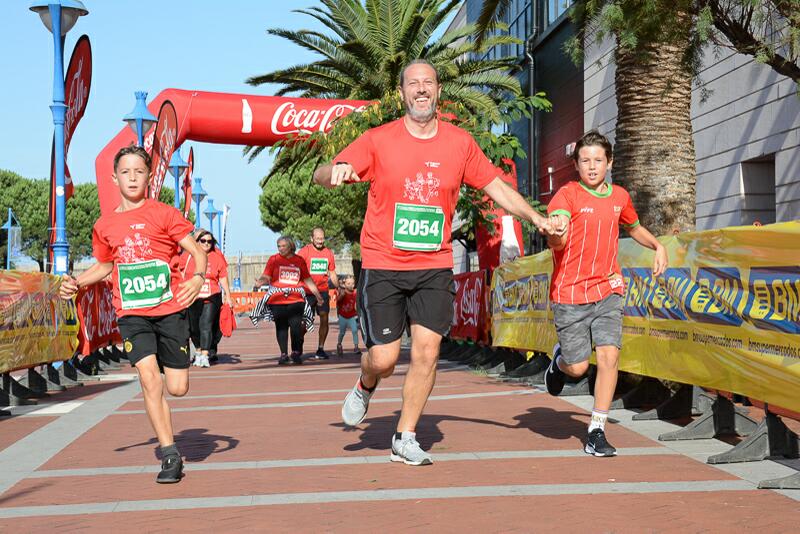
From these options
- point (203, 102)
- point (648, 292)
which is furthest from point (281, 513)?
point (203, 102)

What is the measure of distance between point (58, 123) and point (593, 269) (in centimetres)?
1108

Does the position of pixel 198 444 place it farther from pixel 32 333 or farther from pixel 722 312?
pixel 32 333

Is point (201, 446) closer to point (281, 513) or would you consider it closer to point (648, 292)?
point (281, 513)

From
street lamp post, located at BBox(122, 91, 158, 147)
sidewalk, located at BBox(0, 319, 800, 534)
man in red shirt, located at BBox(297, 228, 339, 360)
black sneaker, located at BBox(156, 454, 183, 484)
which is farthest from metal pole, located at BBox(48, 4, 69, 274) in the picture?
black sneaker, located at BBox(156, 454, 183, 484)

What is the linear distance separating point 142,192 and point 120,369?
1106 centimetres

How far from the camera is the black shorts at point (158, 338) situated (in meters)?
6.14

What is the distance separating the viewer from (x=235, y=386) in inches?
499

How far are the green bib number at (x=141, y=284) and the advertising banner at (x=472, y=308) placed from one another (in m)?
8.31

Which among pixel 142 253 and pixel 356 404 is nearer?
pixel 142 253

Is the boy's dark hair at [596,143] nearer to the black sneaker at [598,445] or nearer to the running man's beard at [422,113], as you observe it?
the running man's beard at [422,113]

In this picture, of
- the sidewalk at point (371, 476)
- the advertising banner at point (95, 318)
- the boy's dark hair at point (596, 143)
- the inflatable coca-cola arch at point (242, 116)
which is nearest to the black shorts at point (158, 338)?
the sidewalk at point (371, 476)

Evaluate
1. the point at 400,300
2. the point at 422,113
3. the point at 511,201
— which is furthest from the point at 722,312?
the point at 422,113

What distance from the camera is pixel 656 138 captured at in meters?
11.4

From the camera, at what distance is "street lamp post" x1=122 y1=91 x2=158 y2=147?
2330 cm
